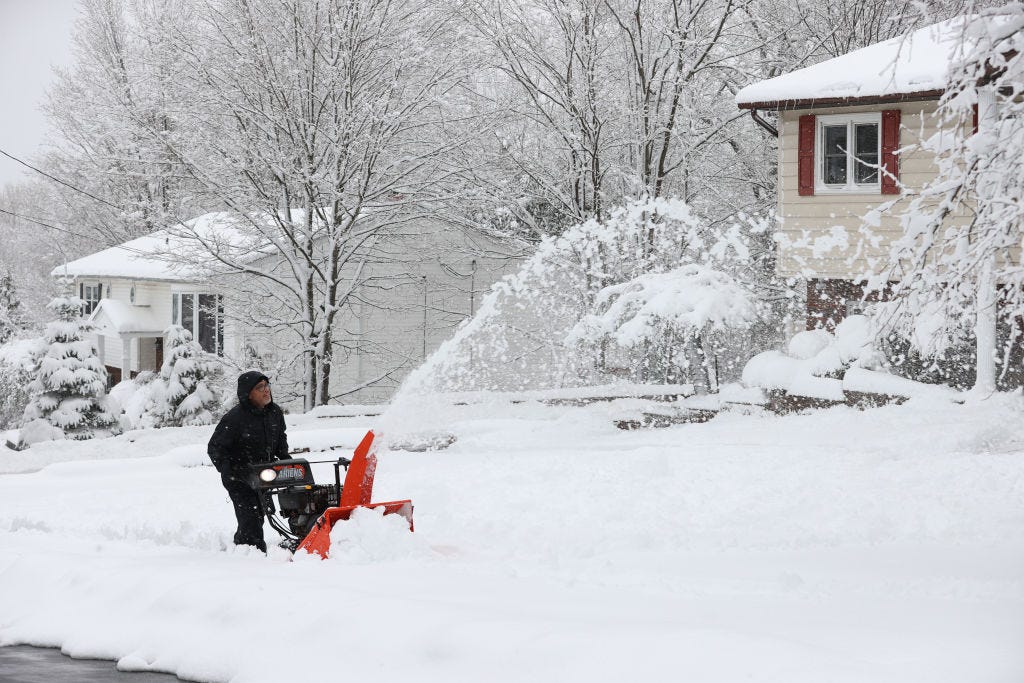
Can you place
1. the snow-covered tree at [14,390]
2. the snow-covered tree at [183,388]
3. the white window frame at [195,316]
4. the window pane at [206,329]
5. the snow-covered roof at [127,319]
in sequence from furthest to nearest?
the snow-covered roof at [127,319]
the window pane at [206,329]
the snow-covered tree at [14,390]
the white window frame at [195,316]
the snow-covered tree at [183,388]

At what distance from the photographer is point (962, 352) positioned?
55.6 feet

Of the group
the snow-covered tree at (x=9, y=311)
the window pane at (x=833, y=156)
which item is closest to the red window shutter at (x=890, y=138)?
the window pane at (x=833, y=156)

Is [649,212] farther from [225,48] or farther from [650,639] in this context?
[650,639]

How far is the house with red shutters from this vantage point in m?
18.7

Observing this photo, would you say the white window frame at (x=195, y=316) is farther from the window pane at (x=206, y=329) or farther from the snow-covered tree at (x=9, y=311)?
the snow-covered tree at (x=9, y=311)

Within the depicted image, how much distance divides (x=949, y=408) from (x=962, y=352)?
2021 mm

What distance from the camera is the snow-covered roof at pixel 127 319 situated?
35000 millimetres

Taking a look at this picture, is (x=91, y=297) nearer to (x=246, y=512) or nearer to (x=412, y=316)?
(x=412, y=316)

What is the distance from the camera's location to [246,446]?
334 inches

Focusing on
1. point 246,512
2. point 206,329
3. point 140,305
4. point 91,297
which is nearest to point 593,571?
point 246,512

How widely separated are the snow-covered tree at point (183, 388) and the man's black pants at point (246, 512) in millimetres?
17243

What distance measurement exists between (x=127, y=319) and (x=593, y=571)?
3018 centimetres

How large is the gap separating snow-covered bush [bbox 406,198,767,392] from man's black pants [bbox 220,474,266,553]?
10170 millimetres

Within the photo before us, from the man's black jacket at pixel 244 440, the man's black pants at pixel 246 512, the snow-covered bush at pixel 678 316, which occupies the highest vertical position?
the snow-covered bush at pixel 678 316
